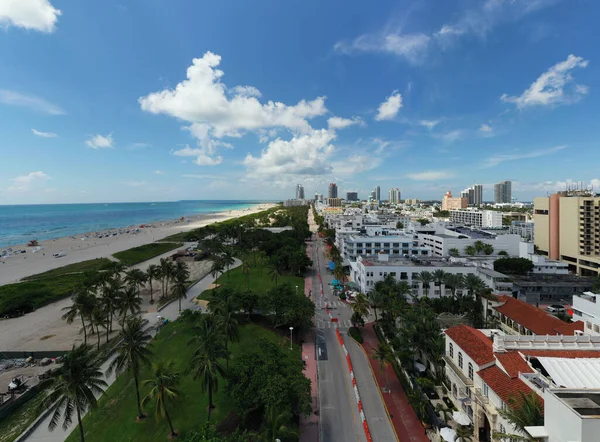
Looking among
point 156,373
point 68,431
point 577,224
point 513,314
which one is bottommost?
point 68,431

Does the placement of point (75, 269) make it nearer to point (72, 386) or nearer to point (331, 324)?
point (72, 386)

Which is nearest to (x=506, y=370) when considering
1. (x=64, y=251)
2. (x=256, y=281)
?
(x=256, y=281)

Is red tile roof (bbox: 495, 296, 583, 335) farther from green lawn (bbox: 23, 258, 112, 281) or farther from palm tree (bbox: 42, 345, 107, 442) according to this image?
green lawn (bbox: 23, 258, 112, 281)

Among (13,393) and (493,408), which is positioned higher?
(493,408)

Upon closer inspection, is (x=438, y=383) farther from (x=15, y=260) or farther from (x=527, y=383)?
(x=15, y=260)

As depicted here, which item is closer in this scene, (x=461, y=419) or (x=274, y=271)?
(x=461, y=419)

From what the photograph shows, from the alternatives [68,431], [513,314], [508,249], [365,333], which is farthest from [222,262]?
[508,249]
